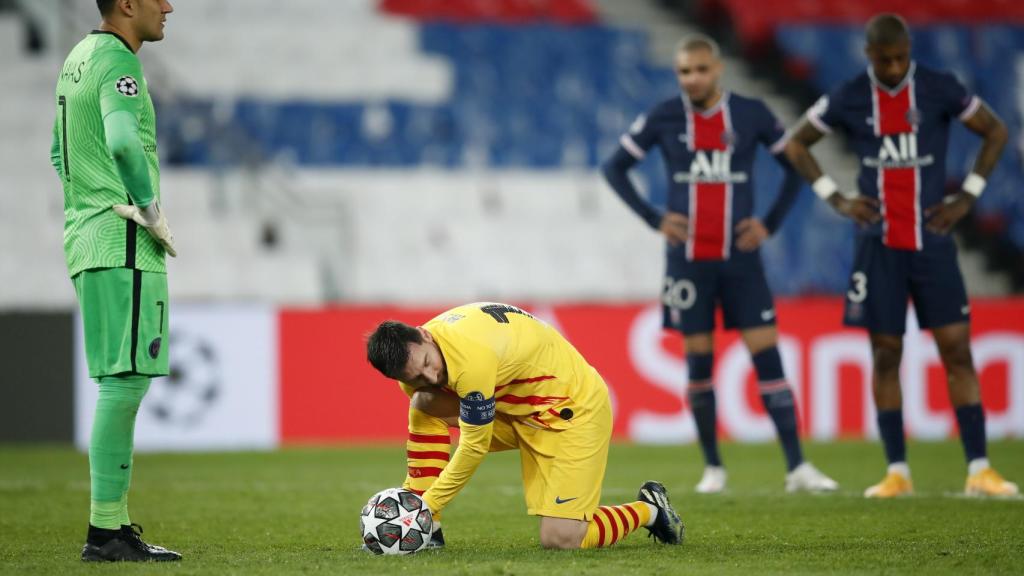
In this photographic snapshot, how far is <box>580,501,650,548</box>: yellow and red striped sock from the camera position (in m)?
5.23

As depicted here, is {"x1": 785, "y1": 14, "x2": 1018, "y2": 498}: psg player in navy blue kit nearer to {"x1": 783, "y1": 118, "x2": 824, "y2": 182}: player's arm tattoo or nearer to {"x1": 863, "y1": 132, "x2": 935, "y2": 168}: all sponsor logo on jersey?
{"x1": 863, "y1": 132, "x2": 935, "y2": 168}: all sponsor logo on jersey

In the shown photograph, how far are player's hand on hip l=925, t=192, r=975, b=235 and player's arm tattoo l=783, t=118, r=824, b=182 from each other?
2.16 ft

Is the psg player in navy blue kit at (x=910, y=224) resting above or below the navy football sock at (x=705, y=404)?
above

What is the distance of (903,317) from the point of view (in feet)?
22.8

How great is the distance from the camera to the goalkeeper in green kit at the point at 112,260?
473 cm

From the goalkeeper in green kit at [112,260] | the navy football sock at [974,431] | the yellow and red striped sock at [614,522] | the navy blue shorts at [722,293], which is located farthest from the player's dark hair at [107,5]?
the navy football sock at [974,431]

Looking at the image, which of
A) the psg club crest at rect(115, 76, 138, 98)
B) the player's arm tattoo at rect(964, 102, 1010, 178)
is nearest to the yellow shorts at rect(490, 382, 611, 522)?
the psg club crest at rect(115, 76, 138, 98)

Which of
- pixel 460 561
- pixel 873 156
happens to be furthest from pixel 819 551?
pixel 873 156

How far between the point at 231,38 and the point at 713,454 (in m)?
10.5

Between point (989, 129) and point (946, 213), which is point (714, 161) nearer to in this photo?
point (946, 213)

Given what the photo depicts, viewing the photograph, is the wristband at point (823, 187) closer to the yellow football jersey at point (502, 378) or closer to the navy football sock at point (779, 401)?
the navy football sock at point (779, 401)

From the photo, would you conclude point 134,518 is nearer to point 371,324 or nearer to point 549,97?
point 371,324

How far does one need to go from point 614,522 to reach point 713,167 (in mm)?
2821

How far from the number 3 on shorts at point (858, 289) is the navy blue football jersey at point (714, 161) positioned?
0.74 metres
